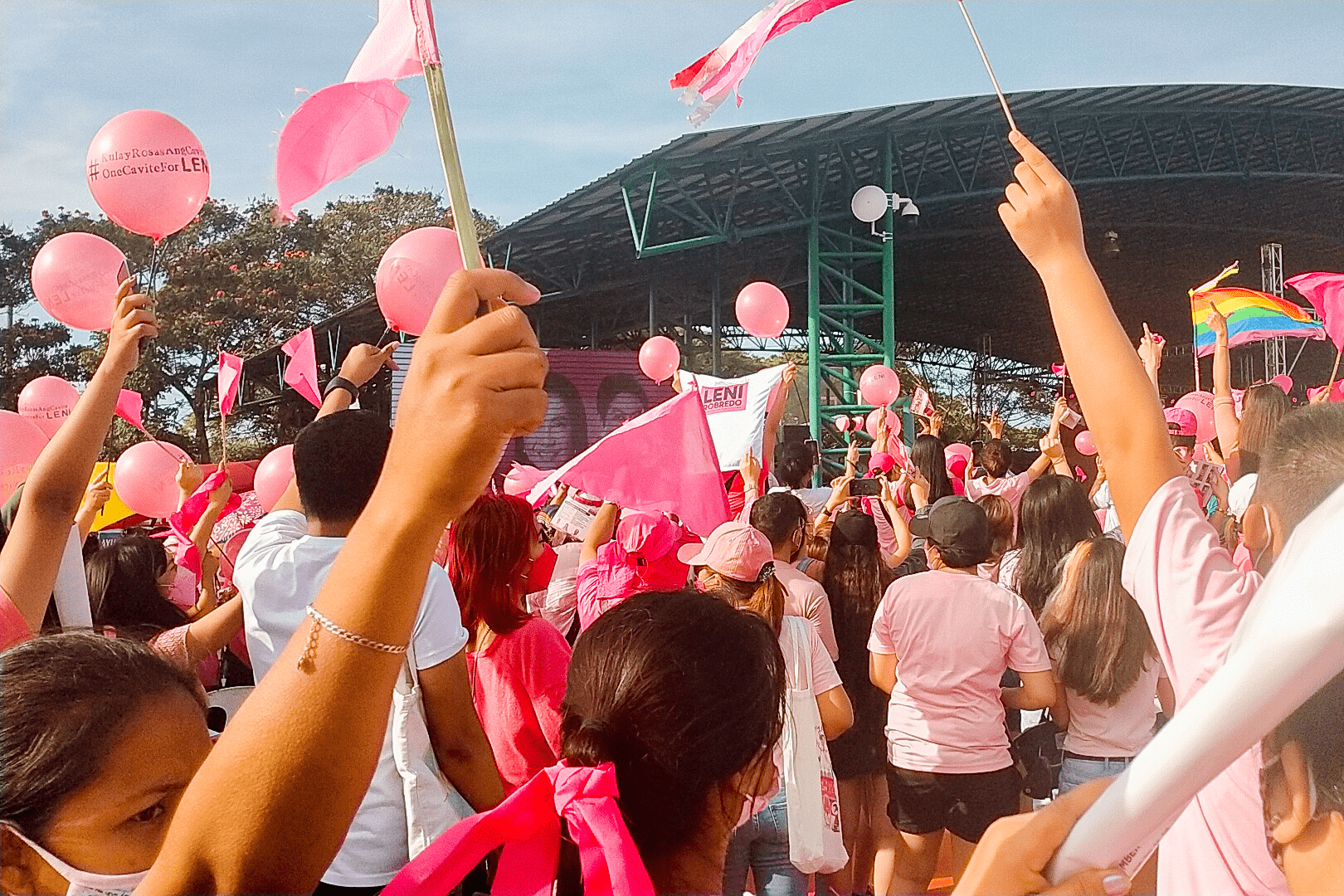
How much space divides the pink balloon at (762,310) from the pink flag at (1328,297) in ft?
8.53

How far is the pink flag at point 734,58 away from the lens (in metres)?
1.46

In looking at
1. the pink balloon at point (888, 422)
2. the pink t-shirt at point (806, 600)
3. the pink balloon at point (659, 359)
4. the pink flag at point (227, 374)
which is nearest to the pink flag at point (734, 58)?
the pink t-shirt at point (806, 600)

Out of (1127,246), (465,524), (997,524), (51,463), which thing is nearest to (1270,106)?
(1127,246)

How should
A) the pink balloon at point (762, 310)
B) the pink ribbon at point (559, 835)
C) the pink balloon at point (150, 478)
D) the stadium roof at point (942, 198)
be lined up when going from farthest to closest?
1. the stadium roof at point (942, 198)
2. the pink balloon at point (762, 310)
3. the pink balloon at point (150, 478)
4. the pink ribbon at point (559, 835)

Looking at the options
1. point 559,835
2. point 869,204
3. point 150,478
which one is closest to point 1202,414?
point 869,204

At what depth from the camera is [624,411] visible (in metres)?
9.07

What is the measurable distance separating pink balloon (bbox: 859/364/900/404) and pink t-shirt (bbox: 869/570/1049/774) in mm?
5267

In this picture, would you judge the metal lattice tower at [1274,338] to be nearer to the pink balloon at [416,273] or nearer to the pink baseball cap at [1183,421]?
the pink baseball cap at [1183,421]

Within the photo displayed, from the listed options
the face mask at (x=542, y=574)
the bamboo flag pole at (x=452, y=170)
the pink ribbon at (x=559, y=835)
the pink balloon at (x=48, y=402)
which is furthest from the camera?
the face mask at (x=542, y=574)

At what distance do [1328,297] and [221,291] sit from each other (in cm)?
1237

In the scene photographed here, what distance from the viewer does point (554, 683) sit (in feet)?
6.64

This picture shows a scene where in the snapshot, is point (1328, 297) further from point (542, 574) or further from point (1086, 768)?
point (542, 574)

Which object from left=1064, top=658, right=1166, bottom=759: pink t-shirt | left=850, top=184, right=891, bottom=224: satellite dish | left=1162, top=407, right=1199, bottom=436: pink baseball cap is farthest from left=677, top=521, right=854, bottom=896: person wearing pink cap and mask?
left=850, top=184, right=891, bottom=224: satellite dish

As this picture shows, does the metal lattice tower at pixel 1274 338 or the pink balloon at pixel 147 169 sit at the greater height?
the pink balloon at pixel 147 169
